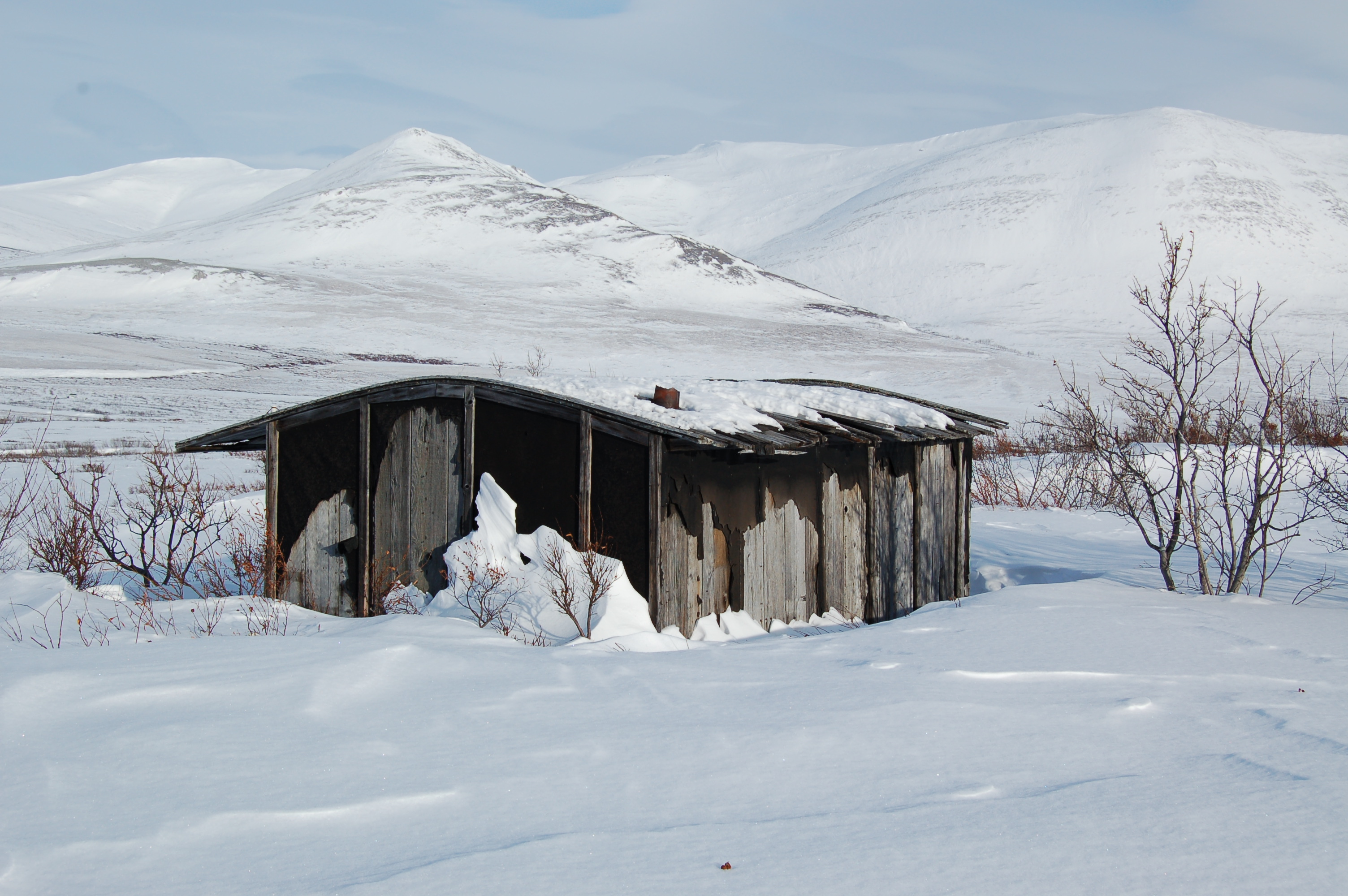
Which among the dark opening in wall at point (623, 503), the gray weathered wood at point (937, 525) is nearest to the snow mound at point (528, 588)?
the dark opening in wall at point (623, 503)

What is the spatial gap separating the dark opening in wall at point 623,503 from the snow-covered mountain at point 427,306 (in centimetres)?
2309

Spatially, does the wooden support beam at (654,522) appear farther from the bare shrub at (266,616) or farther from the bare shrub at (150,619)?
the bare shrub at (150,619)

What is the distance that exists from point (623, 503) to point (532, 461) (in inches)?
33.2

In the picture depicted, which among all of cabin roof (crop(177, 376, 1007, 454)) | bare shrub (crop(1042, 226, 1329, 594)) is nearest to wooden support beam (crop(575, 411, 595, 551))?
cabin roof (crop(177, 376, 1007, 454))

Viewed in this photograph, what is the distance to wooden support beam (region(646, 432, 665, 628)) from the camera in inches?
290

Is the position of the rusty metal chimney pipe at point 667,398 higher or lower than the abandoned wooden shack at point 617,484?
higher

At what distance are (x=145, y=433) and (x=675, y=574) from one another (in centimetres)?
2071

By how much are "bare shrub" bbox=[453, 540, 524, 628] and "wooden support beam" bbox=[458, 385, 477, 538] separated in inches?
8.4

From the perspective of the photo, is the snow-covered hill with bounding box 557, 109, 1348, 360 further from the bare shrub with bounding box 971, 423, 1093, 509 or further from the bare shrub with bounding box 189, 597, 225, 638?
the bare shrub with bounding box 189, 597, 225, 638

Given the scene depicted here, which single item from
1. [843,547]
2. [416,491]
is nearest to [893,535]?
[843,547]

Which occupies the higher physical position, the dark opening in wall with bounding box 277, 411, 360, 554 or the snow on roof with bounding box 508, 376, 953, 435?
the snow on roof with bounding box 508, 376, 953, 435

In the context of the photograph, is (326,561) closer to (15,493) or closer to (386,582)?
(386,582)

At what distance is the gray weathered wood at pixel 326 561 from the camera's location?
27.8ft

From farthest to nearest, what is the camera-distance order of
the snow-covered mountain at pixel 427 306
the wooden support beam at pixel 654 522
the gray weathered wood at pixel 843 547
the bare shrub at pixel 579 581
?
the snow-covered mountain at pixel 427 306, the gray weathered wood at pixel 843 547, the wooden support beam at pixel 654 522, the bare shrub at pixel 579 581
